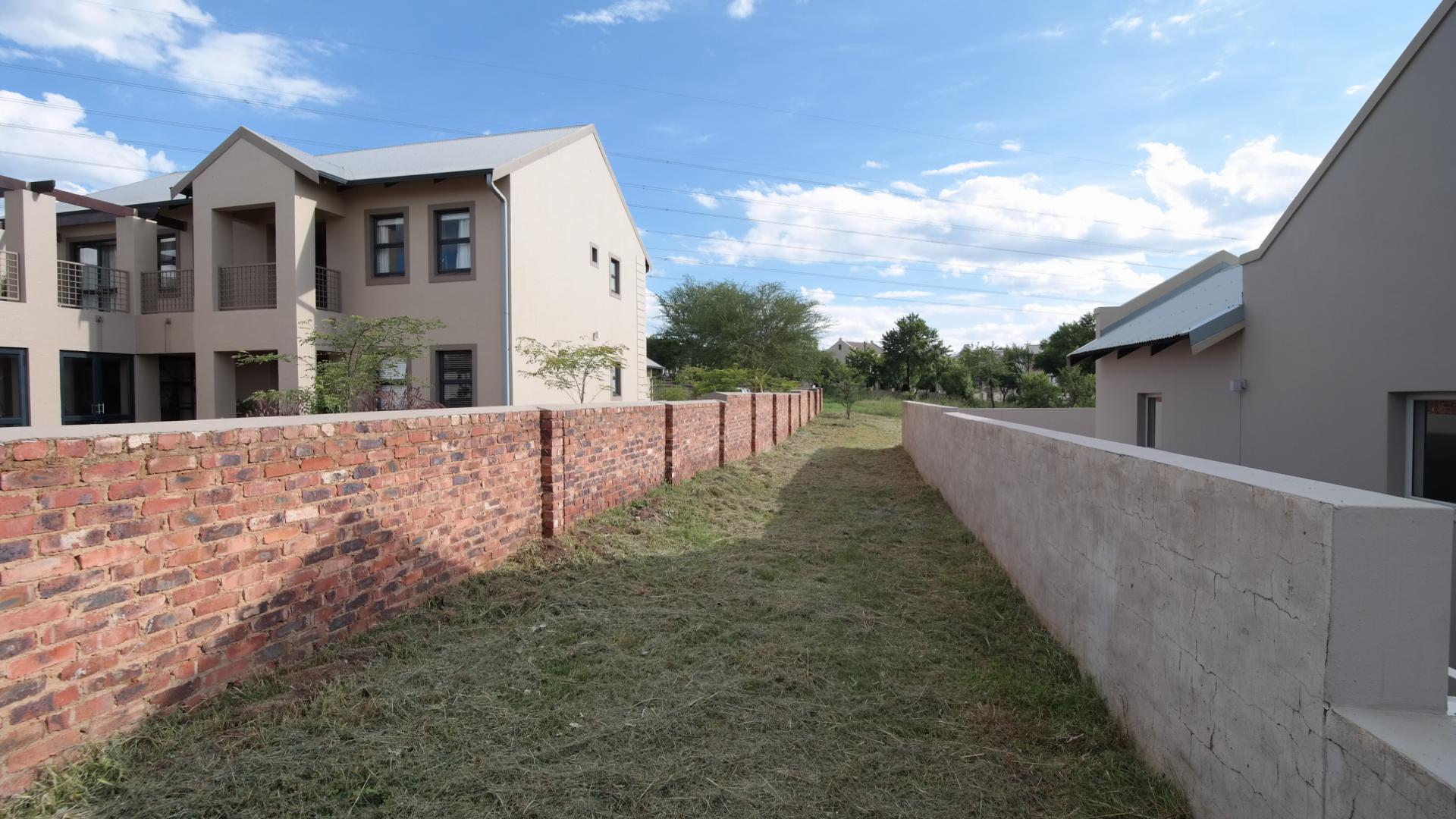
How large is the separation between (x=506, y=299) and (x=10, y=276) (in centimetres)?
943

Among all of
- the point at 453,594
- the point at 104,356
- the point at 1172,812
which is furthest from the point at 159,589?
the point at 104,356

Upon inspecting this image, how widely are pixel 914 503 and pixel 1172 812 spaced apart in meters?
6.96

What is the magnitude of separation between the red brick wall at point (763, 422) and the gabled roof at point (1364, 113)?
9.38 meters

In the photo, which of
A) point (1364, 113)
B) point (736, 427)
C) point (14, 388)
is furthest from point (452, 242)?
point (1364, 113)

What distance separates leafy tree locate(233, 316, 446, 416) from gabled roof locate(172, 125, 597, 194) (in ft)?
9.37

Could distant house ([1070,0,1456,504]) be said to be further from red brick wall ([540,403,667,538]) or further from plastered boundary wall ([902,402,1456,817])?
red brick wall ([540,403,667,538])

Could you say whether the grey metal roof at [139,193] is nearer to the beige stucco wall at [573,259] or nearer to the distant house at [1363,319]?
the beige stucco wall at [573,259]

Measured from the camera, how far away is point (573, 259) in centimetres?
1591

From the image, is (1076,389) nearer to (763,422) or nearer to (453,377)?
(763,422)

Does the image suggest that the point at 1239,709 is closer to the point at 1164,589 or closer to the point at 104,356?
the point at 1164,589

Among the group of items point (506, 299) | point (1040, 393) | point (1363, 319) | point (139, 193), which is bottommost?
point (1040, 393)

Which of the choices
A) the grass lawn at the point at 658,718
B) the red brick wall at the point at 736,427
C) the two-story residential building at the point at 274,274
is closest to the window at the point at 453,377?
the two-story residential building at the point at 274,274

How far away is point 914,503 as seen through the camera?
9.30 meters

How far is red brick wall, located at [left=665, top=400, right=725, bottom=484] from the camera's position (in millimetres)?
9336
